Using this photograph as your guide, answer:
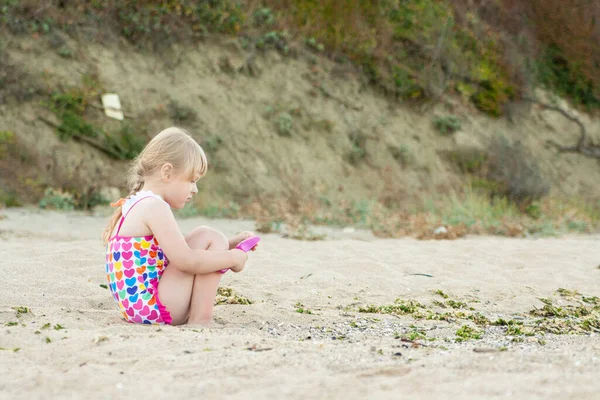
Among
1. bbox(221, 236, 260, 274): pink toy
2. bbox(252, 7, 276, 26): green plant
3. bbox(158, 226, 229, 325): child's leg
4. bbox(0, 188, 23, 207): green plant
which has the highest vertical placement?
bbox(252, 7, 276, 26): green plant

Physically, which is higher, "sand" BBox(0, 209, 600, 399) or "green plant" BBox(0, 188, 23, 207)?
"sand" BBox(0, 209, 600, 399)

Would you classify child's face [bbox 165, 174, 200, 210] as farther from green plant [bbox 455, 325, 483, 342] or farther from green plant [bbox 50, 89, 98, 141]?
green plant [bbox 50, 89, 98, 141]

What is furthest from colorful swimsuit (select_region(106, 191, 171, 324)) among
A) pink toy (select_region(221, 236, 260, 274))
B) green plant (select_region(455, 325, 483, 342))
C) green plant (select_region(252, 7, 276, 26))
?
green plant (select_region(252, 7, 276, 26))

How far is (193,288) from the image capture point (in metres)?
3.63

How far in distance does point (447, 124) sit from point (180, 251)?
1049 centimetres

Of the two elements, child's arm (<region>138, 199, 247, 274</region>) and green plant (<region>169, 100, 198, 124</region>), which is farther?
green plant (<region>169, 100, 198, 124</region>)

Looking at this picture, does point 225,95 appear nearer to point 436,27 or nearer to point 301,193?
point 301,193

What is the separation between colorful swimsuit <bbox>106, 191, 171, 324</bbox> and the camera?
3.58 metres

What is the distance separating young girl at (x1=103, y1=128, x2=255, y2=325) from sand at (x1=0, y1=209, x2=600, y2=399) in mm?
150

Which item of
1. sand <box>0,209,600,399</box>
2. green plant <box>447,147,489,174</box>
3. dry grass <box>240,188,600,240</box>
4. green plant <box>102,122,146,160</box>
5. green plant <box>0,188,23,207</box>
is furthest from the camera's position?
green plant <box>447,147,489,174</box>

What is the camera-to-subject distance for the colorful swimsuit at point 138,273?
11.7 ft

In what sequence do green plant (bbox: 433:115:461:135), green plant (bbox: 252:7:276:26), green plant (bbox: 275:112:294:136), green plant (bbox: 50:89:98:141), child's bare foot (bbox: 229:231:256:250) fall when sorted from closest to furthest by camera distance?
child's bare foot (bbox: 229:231:256:250)
green plant (bbox: 50:89:98:141)
green plant (bbox: 275:112:294:136)
green plant (bbox: 252:7:276:26)
green plant (bbox: 433:115:461:135)

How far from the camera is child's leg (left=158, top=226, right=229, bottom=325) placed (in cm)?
359

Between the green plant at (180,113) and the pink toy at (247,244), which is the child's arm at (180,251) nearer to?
the pink toy at (247,244)
